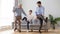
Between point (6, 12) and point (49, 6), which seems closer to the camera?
point (6, 12)

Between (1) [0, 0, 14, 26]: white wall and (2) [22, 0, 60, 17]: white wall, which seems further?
(2) [22, 0, 60, 17]: white wall

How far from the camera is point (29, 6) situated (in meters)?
11.4

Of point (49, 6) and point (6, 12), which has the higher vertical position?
point (49, 6)

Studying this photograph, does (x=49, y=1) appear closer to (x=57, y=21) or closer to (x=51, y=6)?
(x=51, y=6)

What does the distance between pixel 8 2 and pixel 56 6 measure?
3.53m

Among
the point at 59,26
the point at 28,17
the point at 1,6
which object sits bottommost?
the point at 59,26

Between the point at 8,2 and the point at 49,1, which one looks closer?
the point at 8,2

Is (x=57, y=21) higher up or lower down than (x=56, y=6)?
lower down

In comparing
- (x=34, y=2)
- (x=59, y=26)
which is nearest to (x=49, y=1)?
(x=34, y=2)

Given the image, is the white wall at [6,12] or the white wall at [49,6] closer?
the white wall at [6,12]

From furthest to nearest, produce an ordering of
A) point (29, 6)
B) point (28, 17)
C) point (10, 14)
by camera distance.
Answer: point (29, 6), point (10, 14), point (28, 17)

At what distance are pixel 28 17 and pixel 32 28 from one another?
2.54 ft

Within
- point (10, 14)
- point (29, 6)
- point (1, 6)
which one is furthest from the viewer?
point (29, 6)

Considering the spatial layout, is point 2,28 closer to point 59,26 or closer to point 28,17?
point 28,17
